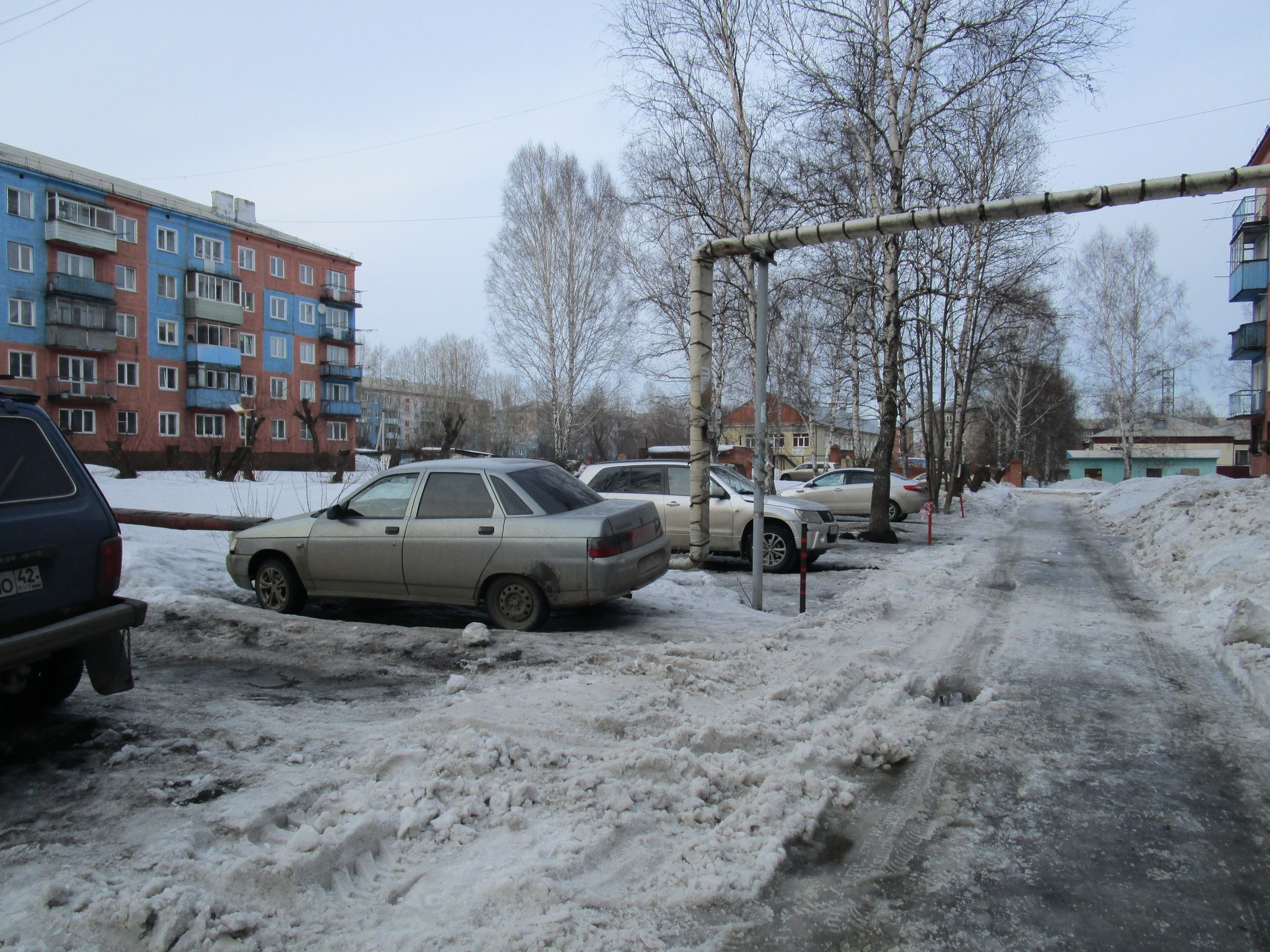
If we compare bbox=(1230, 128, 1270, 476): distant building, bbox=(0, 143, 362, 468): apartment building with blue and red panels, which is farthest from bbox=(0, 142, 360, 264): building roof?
bbox=(1230, 128, 1270, 476): distant building

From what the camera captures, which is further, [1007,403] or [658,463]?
[1007,403]

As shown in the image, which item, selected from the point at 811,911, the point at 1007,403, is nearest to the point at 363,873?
the point at 811,911

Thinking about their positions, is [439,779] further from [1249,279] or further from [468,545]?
[1249,279]

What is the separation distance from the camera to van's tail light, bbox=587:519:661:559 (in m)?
6.81

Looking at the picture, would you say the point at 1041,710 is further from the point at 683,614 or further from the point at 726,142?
the point at 726,142

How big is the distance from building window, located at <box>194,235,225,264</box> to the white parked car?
41772mm

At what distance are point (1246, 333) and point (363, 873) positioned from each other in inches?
1742

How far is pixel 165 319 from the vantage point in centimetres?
4541

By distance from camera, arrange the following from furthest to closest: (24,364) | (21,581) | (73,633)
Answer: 1. (24,364)
2. (73,633)
3. (21,581)

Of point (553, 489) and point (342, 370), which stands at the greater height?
point (342, 370)

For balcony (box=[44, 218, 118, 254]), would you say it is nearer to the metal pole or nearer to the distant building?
the metal pole

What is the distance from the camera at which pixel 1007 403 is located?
188 feet

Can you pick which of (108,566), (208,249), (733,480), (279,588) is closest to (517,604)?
(279,588)

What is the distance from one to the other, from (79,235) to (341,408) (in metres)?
18.9
